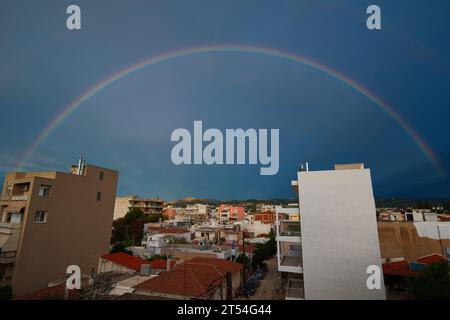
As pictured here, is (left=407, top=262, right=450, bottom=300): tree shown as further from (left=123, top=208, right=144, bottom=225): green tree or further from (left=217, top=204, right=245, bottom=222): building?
(left=217, top=204, right=245, bottom=222): building

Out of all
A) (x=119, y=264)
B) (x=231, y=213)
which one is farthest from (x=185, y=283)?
(x=231, y=213)

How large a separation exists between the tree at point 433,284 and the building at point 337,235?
169 centimetres

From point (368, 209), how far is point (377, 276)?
2.98m

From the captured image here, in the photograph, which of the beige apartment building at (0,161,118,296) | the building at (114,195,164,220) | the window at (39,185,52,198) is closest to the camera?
the beige apartment building at (0,161,118,296)

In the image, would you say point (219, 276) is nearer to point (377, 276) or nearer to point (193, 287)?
point (193, 287)

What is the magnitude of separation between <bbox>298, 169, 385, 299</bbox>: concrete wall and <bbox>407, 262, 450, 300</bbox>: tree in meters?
1.71

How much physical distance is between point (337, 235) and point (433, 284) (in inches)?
172

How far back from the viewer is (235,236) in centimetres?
3462

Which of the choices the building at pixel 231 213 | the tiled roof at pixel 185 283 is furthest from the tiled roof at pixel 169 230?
the building at pixel 231 213

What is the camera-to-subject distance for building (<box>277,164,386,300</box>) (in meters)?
11.9

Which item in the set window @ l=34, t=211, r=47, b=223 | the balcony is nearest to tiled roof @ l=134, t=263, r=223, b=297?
the balcony

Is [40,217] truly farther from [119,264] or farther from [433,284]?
[433,284]

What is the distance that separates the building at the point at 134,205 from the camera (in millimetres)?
50906
